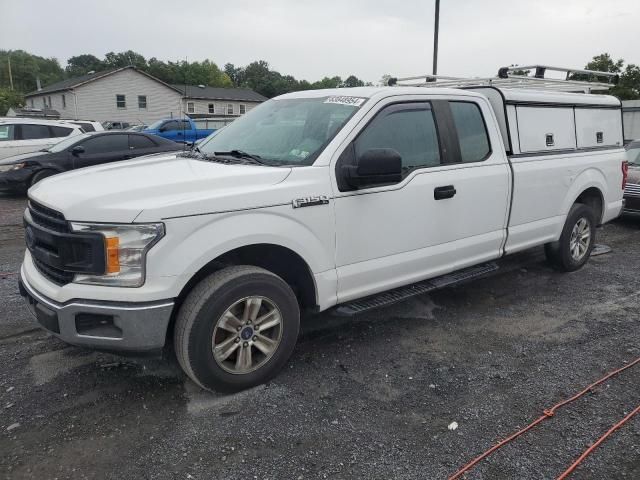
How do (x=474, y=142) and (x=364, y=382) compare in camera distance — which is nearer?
(x=364, y=382)

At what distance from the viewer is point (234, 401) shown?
3178 millimetres

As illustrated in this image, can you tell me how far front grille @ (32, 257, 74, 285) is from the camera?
2.89m

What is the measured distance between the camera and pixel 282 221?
126 inches

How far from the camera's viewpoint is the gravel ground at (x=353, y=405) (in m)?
2.64

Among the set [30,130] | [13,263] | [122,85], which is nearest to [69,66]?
[122,85]

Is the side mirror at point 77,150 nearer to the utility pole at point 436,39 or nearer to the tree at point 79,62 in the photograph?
the utility pole at point 436,39

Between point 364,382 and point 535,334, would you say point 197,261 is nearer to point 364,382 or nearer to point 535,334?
point 364,382

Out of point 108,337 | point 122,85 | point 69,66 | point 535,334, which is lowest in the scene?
point 535,334

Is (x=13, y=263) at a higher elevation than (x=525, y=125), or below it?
below

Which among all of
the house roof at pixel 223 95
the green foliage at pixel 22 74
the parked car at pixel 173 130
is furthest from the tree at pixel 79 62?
the parked car at pixel 173 130

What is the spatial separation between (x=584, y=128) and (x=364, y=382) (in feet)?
13.3

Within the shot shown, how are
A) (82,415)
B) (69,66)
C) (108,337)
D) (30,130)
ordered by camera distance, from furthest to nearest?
1. (69,66)
2. (30,130)
3. (82,415)
4. (108,337)

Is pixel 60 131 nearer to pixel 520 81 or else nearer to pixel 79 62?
pixel 520 81

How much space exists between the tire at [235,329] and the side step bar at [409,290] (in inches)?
19.5
